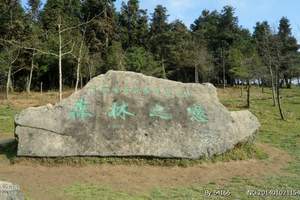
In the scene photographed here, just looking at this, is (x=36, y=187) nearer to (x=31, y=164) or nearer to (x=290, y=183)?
(x=31, y=164)

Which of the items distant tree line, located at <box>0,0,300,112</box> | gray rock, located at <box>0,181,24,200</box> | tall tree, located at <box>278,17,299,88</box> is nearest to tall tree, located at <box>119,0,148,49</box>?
distant tree line, located at <box>0,0,300,112</box>

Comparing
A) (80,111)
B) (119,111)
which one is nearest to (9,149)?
(80,111)

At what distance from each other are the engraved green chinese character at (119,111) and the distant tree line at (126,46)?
28.1 meters

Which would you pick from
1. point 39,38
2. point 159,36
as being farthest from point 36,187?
point 159,36

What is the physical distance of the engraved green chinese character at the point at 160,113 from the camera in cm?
1198

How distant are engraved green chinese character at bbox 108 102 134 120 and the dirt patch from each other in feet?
4.96

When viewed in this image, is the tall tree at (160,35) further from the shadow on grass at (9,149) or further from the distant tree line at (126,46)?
the shadow on grass at (9,149)

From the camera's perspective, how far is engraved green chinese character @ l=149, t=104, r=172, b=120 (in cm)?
1198

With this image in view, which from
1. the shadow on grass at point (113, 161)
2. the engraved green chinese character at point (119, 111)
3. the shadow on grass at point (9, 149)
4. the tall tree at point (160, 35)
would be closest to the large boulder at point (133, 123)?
the engraved green chinese character at point (119, 111)

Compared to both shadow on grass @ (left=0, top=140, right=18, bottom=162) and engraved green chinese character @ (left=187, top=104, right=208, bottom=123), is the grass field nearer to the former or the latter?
shadow on grass @ (left=0, top=140, right=18, bottom=162)

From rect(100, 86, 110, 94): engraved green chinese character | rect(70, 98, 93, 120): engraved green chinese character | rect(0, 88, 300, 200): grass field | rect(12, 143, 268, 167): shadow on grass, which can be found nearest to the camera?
rect(0, 88, 300, 200): grass field

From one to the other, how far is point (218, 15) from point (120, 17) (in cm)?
1824

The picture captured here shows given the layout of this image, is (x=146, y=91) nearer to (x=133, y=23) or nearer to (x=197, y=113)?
(x=197, y=113)

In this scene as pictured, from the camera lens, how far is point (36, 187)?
9398mm
